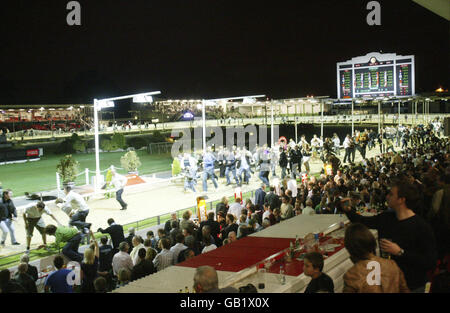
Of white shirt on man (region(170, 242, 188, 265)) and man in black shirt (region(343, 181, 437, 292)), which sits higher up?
man in black shirt (region(343, 181, 437, 292))

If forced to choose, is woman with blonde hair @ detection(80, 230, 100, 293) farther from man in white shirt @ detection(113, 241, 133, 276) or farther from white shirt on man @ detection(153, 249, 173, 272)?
white shirt on man @ detection(153, 249, 173, 272)

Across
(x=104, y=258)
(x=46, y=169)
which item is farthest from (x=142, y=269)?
(x=46, y=169)

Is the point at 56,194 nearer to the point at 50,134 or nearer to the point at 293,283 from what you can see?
the point at 293,283

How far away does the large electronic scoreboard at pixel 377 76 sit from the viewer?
1294 inches

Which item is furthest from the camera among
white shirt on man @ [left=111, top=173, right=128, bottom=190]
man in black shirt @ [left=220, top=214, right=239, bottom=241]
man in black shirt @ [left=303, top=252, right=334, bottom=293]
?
white shirt on man @ [left=111, top=173, right=128, bottom=190]

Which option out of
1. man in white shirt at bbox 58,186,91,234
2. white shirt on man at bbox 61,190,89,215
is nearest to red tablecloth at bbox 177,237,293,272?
man in white shirt at bbox 58,186,91,234

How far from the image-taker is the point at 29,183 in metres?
20.9

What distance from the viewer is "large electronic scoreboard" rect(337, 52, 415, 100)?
→ 3288 centimetres

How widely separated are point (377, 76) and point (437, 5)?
27295mm

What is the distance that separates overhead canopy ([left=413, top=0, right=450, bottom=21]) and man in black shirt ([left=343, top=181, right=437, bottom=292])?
5.70 m

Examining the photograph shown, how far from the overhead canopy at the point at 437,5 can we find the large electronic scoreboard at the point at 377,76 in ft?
82.6

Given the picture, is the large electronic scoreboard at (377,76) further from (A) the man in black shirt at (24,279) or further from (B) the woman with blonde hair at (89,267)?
(A) the man in black shirt at (24,279)

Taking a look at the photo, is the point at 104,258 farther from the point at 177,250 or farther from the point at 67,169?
the point at 67,169

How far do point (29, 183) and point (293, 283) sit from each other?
1991cm
